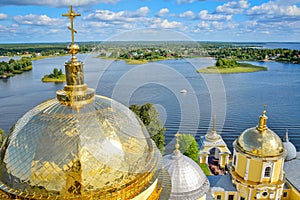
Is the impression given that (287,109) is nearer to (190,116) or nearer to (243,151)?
(190,116)

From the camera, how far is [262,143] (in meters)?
7.76

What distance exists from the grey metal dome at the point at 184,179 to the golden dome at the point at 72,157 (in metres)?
2.59

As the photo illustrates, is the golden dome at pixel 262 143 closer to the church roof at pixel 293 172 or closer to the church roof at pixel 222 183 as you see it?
the church roof at pixel 222 183

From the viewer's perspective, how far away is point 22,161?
308 centimetres

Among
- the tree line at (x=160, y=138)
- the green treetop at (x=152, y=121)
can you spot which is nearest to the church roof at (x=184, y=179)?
the tree line at (x=160, y=138)

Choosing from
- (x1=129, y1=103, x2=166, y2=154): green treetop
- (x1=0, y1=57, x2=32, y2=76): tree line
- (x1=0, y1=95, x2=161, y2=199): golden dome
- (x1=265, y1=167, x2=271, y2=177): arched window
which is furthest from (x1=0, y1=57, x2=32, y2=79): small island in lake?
(x1=0, y1=95, x2=161, y2=199): golden dome

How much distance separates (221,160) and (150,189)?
972 cm

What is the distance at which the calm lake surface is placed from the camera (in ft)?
52.5

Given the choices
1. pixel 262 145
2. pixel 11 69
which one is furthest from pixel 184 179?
pixel 11 69

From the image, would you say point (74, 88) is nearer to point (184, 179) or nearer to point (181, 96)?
point (184, 179)

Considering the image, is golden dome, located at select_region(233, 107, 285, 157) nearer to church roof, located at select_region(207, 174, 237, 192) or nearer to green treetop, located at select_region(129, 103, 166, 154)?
church roof, located at select_region(207, 174, 237, 192)

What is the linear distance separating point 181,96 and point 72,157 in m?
16.4

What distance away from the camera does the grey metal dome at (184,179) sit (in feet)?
19.3

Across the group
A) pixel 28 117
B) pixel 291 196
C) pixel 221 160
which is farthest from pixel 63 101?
pixel 221 160
